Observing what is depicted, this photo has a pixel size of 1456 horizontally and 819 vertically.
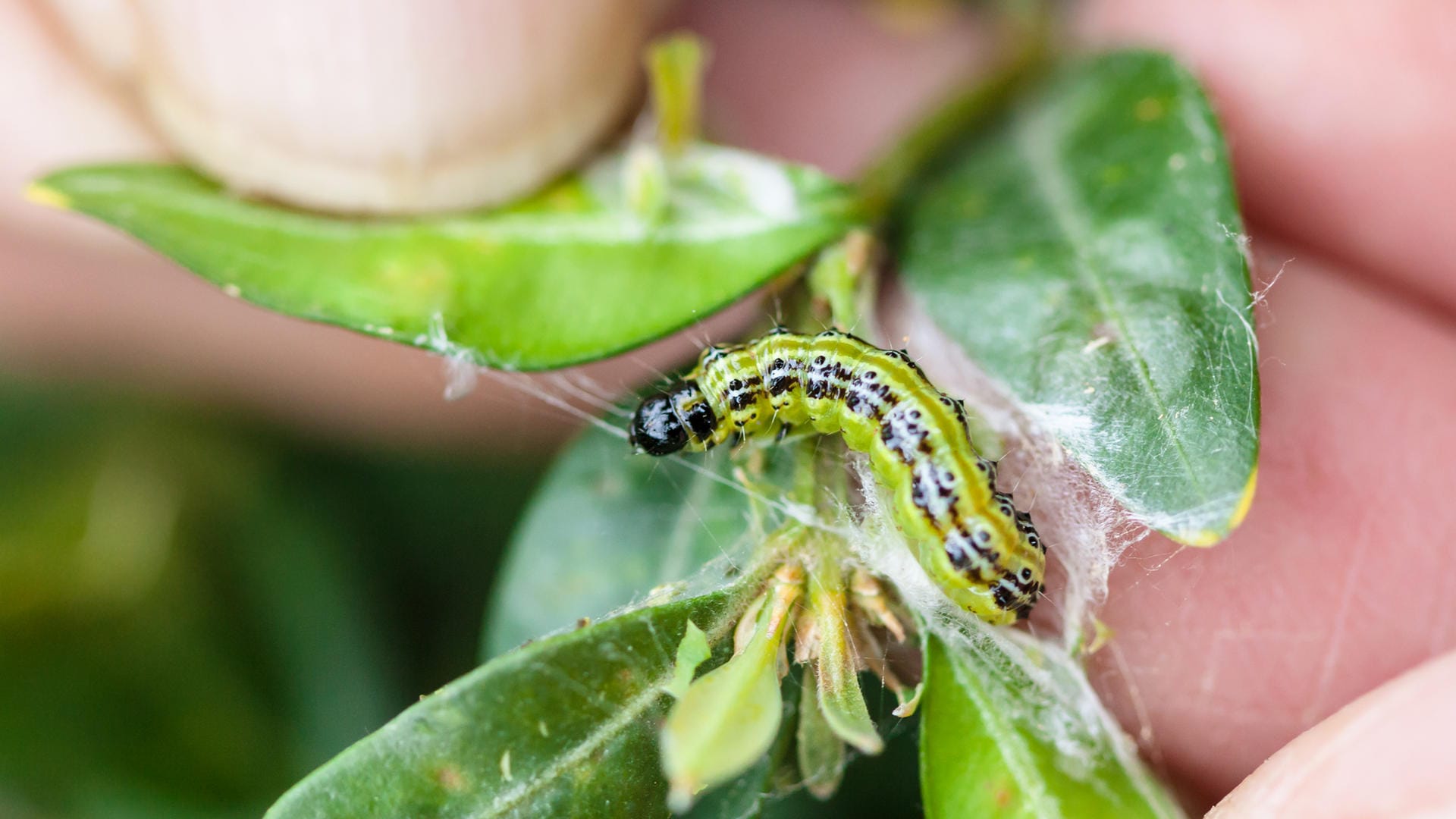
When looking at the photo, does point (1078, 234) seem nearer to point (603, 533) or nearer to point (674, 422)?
point (674, 422)

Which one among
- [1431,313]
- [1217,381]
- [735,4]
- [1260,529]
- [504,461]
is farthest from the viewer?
[735,4]

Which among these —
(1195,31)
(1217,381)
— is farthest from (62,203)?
(1195,31)

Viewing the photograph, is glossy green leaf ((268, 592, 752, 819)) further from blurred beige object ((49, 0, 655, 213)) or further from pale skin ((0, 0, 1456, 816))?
blurred beige object ((49, 0, 655, 213))

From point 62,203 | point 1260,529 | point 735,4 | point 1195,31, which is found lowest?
point 1260,529

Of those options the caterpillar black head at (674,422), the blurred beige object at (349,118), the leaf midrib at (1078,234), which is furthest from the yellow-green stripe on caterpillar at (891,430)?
the blurred beige object at (349,118)

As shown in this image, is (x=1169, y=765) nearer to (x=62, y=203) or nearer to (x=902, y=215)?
(x=902, y=215)

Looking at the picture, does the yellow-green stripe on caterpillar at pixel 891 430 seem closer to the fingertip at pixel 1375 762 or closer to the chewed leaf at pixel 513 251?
the chewed leaf at pixel 513 251

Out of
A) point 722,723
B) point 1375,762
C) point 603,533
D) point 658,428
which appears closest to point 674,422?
point 658,428
